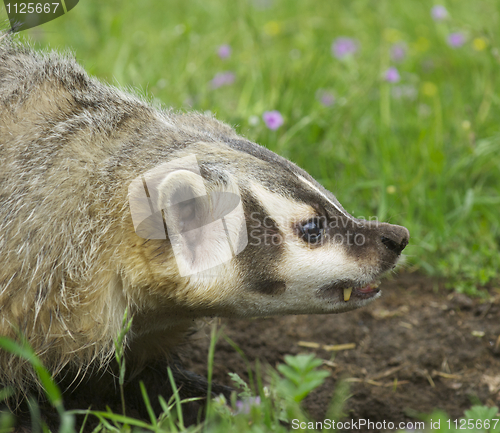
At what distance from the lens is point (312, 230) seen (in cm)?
217

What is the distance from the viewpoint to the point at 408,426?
262cm

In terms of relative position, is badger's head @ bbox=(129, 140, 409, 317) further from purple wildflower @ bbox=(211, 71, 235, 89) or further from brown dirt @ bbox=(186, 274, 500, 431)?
purple wildflower @ bbox=(211, 71, 235, 89)

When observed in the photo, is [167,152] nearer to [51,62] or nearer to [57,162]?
[57,162]

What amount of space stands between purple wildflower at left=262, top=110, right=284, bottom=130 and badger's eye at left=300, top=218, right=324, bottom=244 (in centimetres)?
155

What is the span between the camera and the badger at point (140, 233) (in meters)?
2.02

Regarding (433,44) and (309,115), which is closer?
(309,115)

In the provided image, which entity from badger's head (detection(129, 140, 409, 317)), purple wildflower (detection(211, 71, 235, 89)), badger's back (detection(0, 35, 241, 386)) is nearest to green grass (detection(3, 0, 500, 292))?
purple wildflower (detection(211, 71, 235, 89))

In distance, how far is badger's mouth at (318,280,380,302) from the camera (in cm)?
223

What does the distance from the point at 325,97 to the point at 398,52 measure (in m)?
1.25

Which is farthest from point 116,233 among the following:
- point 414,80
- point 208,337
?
point 414,80

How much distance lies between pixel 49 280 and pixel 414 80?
3.98m

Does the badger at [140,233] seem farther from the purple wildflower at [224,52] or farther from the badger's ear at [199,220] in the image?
the purple wildflower at [224,52]

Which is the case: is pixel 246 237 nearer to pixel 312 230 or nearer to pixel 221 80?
pixel 312 230

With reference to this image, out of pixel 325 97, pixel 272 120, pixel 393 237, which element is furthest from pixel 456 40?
pixel 393 237
